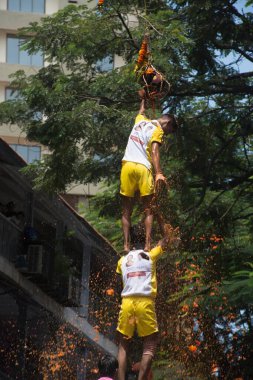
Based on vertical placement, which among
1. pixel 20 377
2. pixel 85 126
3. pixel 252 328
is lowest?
pixel 20 377

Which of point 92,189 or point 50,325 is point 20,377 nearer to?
point 50,325

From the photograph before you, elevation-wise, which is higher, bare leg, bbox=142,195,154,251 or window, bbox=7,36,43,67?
window, bbox=7,36,43,67

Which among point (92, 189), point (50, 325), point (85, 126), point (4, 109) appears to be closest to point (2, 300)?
point (50, 325)

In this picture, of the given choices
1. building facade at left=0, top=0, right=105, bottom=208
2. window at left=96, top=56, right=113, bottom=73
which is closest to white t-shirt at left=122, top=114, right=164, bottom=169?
window at left=96, top=56, right=113, bottom=73

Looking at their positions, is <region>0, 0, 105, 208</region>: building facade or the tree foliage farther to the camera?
<region>0, 0, 105, 208</region>: building facade

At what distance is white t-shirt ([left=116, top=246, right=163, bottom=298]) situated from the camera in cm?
1156

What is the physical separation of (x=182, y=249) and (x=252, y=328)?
178 cm

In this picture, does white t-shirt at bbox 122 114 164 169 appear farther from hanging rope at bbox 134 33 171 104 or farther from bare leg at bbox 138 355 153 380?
bare leg at bbox 138 355 153 380

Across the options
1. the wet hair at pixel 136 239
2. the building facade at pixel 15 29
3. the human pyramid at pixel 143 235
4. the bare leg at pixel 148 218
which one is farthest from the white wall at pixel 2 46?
the bare leg at pixel 148 218

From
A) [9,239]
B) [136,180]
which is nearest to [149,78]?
[136,180]

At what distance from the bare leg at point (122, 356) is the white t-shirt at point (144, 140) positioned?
6.37 feet

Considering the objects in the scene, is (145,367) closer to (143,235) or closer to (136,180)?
(143,235)

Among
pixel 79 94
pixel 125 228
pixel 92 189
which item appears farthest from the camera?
pixel 92 189

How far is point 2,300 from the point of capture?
92.7ft
